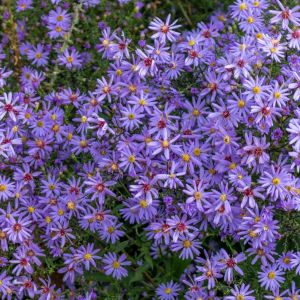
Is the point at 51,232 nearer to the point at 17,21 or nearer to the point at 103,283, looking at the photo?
the point at 103,283

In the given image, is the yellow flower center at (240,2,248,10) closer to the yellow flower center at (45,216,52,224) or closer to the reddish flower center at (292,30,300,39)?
the reddish flower center at (292,30,300,39)

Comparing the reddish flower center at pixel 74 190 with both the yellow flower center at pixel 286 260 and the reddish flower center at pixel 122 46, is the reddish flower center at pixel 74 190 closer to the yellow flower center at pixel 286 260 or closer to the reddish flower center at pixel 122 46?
the reddish flower center at pixel 122 46

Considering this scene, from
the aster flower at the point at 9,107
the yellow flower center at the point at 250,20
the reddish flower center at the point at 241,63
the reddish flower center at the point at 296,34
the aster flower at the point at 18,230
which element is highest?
the reddish flower center at the point at 296,34

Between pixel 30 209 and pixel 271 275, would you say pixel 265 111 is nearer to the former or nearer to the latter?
pixel 271 275

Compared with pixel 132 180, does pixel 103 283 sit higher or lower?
lower

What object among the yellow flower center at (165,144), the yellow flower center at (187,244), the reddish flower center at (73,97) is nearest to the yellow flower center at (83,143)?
the reddish flower center at (73,97)

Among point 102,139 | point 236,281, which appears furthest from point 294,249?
point 102,139

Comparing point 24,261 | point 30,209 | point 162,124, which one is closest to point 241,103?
point 162,124

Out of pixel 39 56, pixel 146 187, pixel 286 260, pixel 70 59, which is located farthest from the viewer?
pixel 39 56
